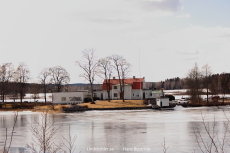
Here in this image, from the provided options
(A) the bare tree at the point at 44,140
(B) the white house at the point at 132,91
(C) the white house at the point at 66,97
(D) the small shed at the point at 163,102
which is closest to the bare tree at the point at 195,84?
(B) the white house at the point at 132,91

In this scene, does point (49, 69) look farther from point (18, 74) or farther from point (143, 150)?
point (143, 150)

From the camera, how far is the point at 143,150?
549 inches

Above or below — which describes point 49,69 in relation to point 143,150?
above

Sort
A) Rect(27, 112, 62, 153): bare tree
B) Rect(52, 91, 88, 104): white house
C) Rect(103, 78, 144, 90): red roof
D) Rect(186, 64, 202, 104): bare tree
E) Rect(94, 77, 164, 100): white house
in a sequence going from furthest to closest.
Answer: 1. Rect(103, 78, 144, 90): red roof
2. Rect(94, 77, 164, 100): white house
3. Rect(52, 91, 88, 104): white house
4. Rect(186, 64, 202, 104): bare tree
5. Rect(27, 112, 62, 153): bare tree

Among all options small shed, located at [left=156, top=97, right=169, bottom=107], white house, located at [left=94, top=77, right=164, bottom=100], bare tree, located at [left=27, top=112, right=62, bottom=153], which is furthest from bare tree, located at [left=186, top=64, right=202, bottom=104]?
bare tree, located at [left=27, top=112, right=62, bottom=153]

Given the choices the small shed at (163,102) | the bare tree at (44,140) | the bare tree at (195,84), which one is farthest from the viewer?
the bare tree at (195,84)

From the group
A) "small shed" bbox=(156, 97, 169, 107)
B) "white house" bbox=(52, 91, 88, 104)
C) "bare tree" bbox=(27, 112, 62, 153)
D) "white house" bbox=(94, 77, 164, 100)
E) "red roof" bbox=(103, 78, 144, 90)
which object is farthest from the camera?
"red roof" bbox=(103, 78, 144, 90)

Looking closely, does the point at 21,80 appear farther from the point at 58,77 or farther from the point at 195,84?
the point at 195,84

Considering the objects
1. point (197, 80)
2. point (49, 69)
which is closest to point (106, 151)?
point (197, 80)

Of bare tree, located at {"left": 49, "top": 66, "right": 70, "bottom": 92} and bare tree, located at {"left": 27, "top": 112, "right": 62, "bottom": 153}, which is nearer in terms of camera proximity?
bare tree, located at {"left": 27, "top": 112, "right": 62, "bottom": 153}

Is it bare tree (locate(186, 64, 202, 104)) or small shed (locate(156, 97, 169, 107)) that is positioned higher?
bare tree (locate(186, 64, 202, 104))

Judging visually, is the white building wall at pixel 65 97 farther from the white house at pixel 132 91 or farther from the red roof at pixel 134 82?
the red roof at pixel 134 82

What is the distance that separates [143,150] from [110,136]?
494 cm

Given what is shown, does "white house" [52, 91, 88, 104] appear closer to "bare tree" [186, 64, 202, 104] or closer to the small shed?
the small shed
